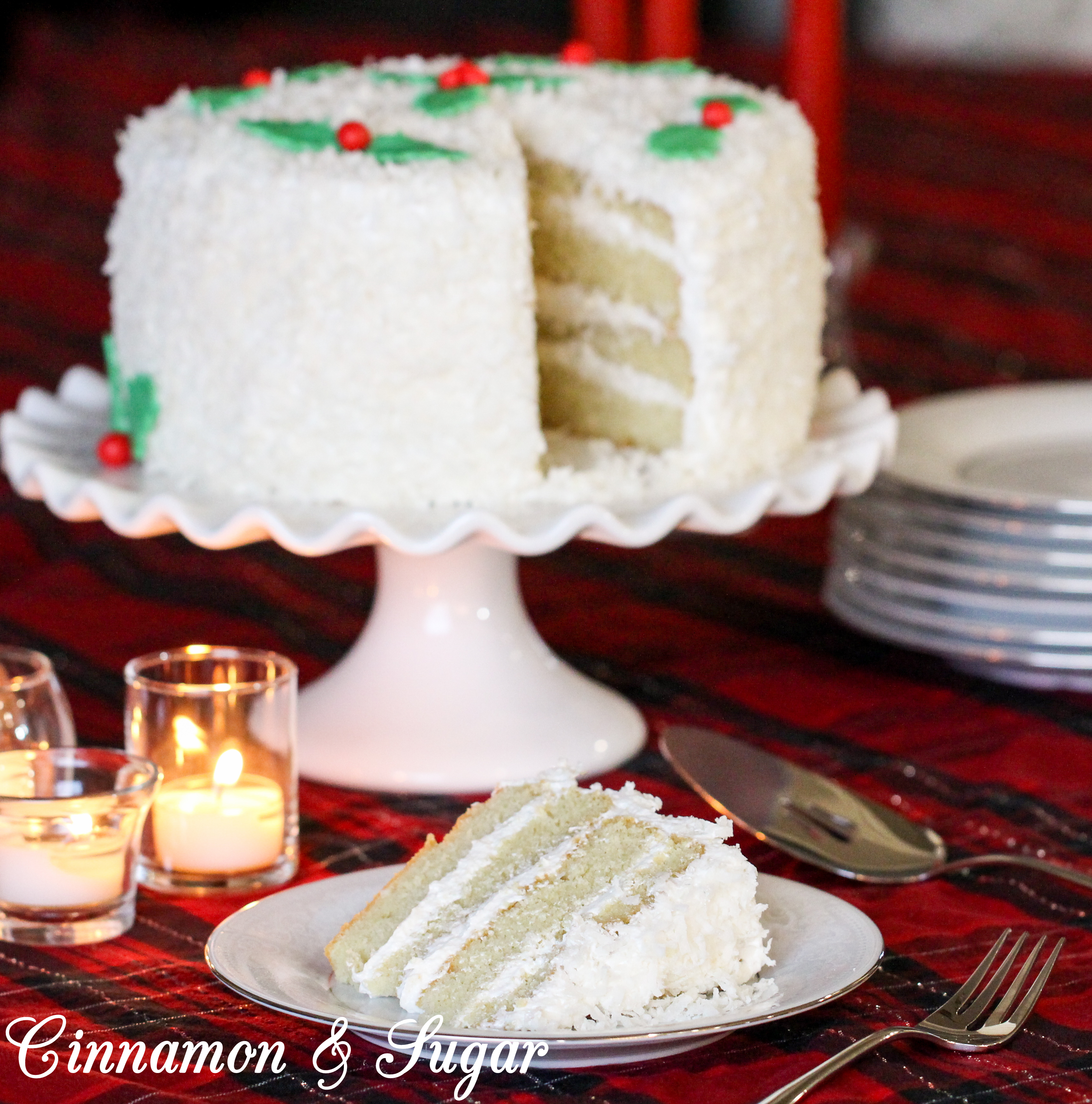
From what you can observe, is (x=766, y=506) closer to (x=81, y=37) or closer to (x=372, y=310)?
(x=372, y=310)

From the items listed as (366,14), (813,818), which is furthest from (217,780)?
(366,14)

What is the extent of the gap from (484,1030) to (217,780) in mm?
416

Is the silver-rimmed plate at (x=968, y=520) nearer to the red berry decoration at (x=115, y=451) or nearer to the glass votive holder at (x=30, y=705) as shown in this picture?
the red berry decoration at (x=115, y=451)

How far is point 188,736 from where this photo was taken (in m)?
1.33

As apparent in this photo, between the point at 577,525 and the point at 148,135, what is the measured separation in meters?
0.58

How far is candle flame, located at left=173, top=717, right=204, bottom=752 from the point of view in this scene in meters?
1.33

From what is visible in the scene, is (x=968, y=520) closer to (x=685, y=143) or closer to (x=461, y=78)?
(x=685, y=143)

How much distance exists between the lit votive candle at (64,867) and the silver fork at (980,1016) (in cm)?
50

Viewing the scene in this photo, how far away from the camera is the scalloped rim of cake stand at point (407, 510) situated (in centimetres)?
144

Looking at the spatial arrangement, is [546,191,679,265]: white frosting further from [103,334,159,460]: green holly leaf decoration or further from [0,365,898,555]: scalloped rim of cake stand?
[103,334,159,460]: green holly leaf decoration

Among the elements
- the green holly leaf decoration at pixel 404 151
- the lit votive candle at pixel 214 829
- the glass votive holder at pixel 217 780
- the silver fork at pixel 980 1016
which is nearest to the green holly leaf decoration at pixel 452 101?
the green holly leaf decoration at pixel 404 151

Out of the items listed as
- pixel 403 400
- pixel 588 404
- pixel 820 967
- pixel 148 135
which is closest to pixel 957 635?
pixel 588 404

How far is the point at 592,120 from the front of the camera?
1692 mm

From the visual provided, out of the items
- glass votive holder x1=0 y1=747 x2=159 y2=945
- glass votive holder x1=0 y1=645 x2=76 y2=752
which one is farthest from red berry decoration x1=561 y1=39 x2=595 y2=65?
glass votive holder x1=0 y1=747 x2=159 y2=945
